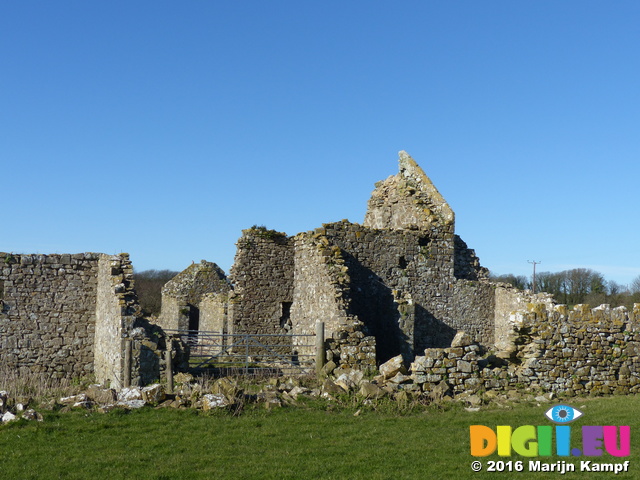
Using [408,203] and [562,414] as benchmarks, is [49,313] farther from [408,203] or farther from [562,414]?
[562,414]

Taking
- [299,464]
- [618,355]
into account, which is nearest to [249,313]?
[618,355]

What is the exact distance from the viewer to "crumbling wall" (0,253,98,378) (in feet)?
58.7

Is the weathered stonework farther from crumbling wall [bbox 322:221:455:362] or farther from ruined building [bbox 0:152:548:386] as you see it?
crumbling wall [bbox 322:221:455:362]

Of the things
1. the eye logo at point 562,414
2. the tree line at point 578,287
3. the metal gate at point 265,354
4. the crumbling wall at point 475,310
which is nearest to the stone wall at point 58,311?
the metal gate at point 265,354

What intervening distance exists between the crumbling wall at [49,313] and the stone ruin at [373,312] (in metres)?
0.03

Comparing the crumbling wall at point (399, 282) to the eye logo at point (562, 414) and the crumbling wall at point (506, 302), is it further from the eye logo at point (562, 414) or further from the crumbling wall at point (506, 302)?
the eye logo at point (562, 414)

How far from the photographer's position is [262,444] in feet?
34.7

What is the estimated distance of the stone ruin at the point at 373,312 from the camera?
601 inches

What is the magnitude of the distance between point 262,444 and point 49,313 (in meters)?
9.93

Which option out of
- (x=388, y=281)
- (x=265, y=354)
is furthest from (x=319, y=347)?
(x=265, y=354)

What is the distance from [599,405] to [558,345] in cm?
174

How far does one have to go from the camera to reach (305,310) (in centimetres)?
2075

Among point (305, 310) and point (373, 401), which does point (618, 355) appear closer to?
point (373, 401)

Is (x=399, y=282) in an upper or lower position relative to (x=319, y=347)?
upper
